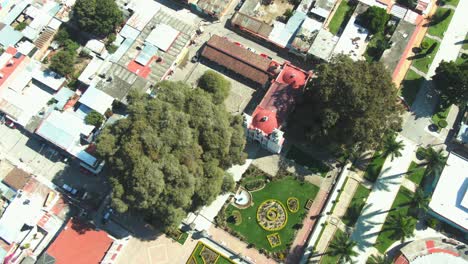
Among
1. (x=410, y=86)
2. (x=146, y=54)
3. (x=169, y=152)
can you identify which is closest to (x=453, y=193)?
(x=410, y=86)

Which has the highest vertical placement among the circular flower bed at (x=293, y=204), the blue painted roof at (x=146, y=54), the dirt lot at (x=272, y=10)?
the dirt lot at (x=272, y=10)

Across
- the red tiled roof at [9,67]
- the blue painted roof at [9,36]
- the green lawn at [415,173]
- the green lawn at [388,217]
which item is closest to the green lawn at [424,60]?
the green lawn at [415,173]

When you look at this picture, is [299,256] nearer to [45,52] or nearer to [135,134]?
[135,134]

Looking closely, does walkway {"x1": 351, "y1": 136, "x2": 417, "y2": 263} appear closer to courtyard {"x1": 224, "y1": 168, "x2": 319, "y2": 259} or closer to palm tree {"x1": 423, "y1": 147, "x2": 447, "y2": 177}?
palm tree {"x1": 423, "y1": 147, "x2": 447, "y2": 177}

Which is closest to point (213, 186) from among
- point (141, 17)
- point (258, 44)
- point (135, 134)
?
point (135, 134)

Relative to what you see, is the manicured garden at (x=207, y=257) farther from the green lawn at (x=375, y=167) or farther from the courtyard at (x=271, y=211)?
the green lawn at (x=375, y=167)

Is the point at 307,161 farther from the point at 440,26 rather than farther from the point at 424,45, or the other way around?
the point at 440,26

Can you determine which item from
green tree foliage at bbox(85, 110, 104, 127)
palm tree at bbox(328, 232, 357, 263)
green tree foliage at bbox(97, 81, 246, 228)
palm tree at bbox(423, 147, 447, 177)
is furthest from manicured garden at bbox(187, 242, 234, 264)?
palm tree at bbox(423, 147, 447, 177)

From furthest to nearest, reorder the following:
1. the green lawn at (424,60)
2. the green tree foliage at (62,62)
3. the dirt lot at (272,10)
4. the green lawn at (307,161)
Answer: the dirt lot at (272,10) → the green lawn at (424,60) → the green tree foliage at (62,62) → the green lawn at (307,161)
